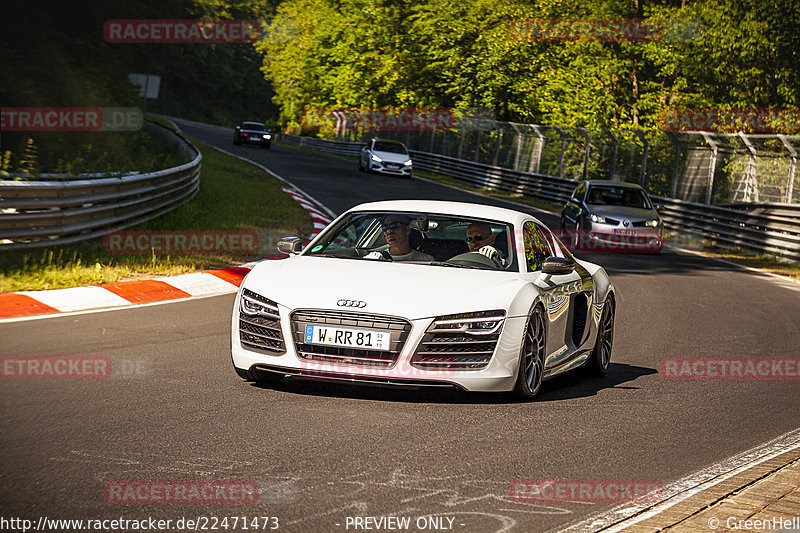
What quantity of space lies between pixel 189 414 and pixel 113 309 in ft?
16.0

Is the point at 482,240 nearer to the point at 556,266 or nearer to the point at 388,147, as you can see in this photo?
the point at 556,266

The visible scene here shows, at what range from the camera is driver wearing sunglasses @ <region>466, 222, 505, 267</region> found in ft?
26.2

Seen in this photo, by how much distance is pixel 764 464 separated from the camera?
6.09 meters

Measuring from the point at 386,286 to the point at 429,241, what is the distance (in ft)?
3.99

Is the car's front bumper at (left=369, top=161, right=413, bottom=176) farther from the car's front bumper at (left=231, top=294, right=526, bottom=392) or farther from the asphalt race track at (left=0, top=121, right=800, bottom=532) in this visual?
the car's front bumper at (left=231, top=294, right=526, bottom=392)

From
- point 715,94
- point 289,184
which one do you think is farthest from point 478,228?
point 715,94

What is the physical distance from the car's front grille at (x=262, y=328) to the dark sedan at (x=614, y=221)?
1679 centimetres

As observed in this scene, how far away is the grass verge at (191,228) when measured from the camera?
1238 cm

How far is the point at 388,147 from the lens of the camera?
45125 millimetres

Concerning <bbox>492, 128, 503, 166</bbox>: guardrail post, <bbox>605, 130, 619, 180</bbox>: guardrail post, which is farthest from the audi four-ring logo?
<bbox>492, 128, 503, 166</bbox>: guardrail post

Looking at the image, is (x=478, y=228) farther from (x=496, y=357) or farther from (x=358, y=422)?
(x=358, y=422)

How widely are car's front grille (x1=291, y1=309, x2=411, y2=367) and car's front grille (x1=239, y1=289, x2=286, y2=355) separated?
6.0 inches

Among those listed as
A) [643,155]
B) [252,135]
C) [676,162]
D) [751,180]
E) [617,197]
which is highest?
[643,155]

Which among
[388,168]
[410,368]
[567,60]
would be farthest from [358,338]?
[567,60]
